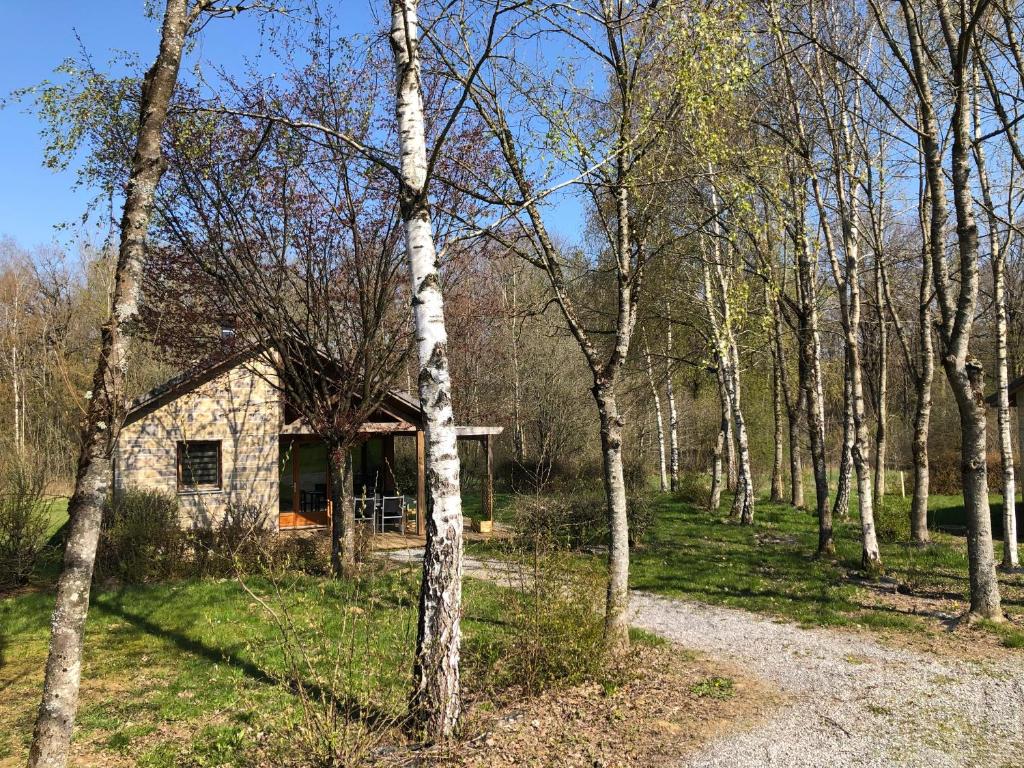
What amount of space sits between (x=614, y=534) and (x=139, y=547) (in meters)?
7.71

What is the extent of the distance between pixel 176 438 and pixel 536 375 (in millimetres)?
16727

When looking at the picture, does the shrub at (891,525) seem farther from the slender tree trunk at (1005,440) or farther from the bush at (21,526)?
the bush at (21,526)

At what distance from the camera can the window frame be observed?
14695mm

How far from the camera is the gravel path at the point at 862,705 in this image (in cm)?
487

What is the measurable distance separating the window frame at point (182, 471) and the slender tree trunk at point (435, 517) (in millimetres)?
11384

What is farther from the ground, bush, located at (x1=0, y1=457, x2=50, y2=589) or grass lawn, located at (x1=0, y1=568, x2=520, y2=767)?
bush, located at (x1=0, y1=457, x2=50, y2=589)

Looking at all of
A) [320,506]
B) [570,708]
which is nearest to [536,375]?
[320,506]

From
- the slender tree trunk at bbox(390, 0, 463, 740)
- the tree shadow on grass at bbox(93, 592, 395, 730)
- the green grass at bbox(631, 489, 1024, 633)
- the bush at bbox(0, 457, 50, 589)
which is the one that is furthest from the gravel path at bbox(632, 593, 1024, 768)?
the bush at bbox(0, 457, 50, 589)

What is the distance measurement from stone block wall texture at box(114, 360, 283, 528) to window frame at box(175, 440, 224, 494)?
0.15 feet

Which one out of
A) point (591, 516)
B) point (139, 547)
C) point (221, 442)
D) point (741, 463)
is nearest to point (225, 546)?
point (139, 547)

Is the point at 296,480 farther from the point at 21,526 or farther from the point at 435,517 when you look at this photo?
the point at 435,517

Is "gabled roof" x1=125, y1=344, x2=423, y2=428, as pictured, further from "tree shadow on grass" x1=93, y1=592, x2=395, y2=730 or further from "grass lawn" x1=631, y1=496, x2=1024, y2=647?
"grass lawn" x1=631, y1=496, x2=1024, y2=647

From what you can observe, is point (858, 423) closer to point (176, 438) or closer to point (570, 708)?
point (570, 708)

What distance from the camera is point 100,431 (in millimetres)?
4199
